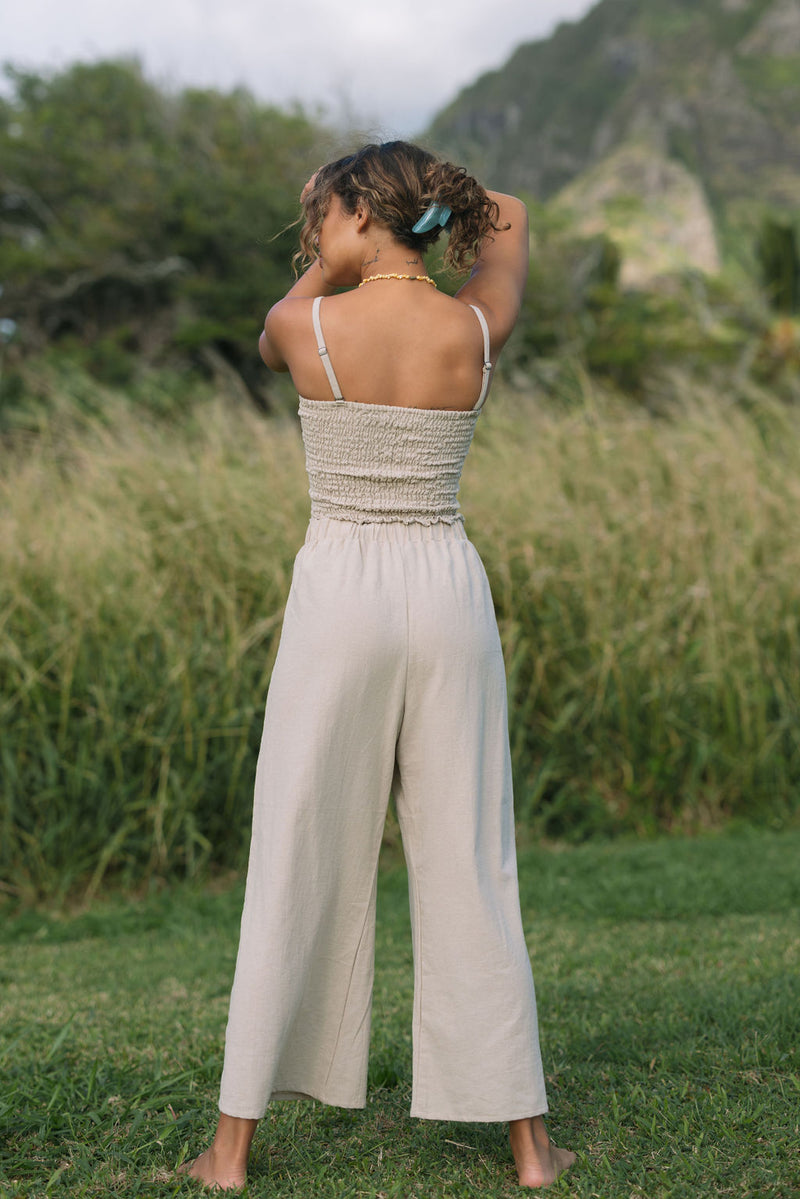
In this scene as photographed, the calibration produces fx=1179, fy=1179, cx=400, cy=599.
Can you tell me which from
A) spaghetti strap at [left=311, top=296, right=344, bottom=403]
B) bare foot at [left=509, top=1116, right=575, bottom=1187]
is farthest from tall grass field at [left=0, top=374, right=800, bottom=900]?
spaghetti strap at [left=311, top=296, right=344, bottom=403]

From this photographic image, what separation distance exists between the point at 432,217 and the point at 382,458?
43 cm

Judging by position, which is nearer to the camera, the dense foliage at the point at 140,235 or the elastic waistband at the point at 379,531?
the elastic waistband at the point at 379,531

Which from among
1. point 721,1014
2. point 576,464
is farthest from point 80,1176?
point 576,464

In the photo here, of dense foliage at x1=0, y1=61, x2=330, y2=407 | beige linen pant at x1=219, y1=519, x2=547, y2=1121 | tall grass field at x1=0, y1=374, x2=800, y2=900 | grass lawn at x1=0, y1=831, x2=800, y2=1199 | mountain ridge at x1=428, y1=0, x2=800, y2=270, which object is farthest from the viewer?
mountain ridge at x1=428, y1=0, x2=800, y2=270

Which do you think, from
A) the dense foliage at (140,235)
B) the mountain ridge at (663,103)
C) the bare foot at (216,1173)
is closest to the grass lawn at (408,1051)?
the bare foot at (216,1173)

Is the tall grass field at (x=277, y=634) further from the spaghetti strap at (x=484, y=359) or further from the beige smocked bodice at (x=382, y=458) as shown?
the spaghetti strap at (x=484, y=359)

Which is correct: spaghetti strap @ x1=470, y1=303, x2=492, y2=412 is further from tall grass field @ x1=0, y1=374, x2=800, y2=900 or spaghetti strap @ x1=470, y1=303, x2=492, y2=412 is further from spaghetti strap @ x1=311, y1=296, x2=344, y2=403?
tall grass field @ x1=0, y1=374, x2=800, y2=900

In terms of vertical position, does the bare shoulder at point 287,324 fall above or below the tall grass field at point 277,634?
above

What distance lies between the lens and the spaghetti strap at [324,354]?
2.07m

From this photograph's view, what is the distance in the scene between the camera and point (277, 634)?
5.25 m

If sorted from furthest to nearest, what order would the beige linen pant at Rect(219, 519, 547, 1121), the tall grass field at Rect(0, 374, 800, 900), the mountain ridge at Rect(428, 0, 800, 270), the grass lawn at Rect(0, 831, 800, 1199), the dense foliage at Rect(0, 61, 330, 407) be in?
the mountain ridge at Rect(428, 0, 800, 270), the dense foliage at Rect(0, 61, 330, 407), the tall grass field at Rect(0, 374, 800, 900), the grass lawn at Rect(0, 831, 800, 1199), the beige linen pant at Rect(219, 519, 547, 1121)

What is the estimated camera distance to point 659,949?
146 inches

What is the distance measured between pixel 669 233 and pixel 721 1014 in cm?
5724

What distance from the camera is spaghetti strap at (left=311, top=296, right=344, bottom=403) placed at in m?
2.07
